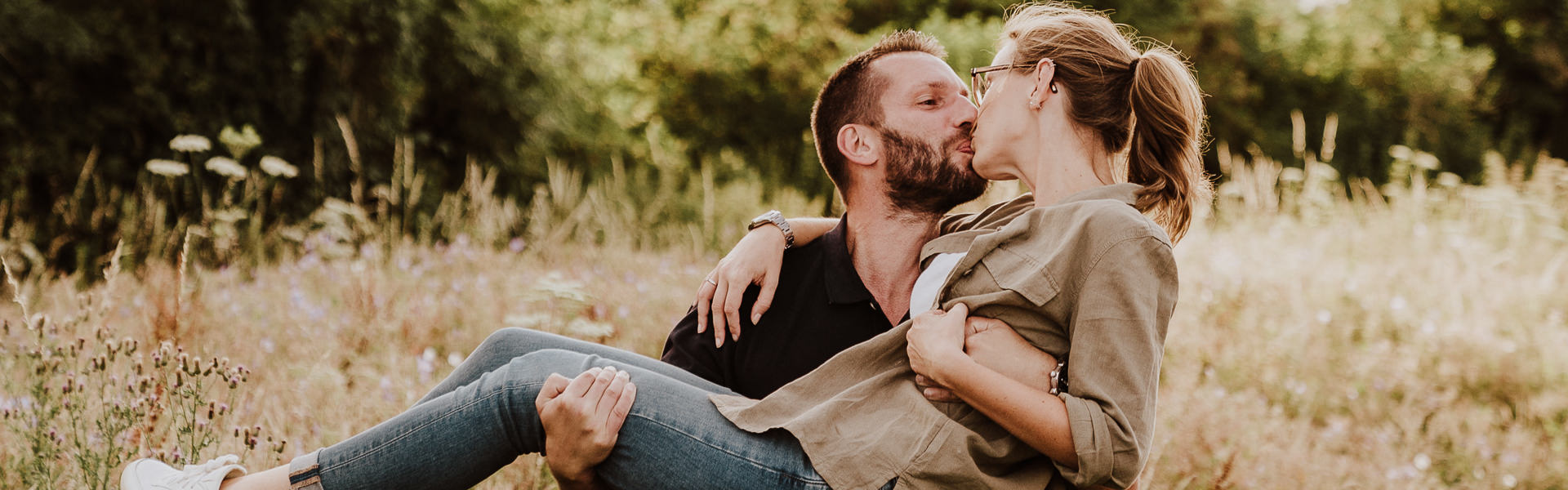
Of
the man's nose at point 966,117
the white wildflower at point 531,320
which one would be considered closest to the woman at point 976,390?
the man's nose at point 966,117

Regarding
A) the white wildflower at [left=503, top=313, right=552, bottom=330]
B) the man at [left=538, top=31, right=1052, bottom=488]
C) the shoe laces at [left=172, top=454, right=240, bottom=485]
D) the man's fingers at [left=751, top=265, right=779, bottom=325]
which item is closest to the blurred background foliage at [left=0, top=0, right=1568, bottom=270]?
the man at [left=538, top=31, right=1052, bottom=488]

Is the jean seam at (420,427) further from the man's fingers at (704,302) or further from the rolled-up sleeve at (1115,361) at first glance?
the rolled-up sleeve at (1115,361)

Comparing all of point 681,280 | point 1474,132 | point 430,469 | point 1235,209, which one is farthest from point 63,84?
point 1474,132

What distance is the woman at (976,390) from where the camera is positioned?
70.3 inches

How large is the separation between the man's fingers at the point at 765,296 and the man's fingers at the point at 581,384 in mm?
746

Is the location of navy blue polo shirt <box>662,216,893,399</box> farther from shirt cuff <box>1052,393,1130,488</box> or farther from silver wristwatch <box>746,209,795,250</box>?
shirt cuff <box>1052,393,1130,488</box>

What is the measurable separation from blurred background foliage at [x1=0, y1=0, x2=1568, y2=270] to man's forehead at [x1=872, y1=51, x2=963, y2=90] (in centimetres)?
97

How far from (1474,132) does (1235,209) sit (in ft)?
31.3

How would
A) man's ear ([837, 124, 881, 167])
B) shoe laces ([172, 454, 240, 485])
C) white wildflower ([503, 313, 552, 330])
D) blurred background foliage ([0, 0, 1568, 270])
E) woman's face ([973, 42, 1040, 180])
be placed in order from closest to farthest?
1. shoe laces ([172, 454, 240, 485])
2. woman's face ([973, 42, 1040, 180])
3. man's ear ([837, 124, 881, 167])
4. white wildflower ([503, 313, 552, 330])
5. blurred background foliage ([0, 0, 1568, 270])

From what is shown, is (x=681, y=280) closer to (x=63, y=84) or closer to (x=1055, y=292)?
(x=1055, y=292)

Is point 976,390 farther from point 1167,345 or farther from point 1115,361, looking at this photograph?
point 1167,345

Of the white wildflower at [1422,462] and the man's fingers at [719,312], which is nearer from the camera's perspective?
the man's fingers at [719,312]

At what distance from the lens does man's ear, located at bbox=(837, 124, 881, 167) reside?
2789 mm

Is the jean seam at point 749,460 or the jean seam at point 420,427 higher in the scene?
the jean seam at point 420,427
